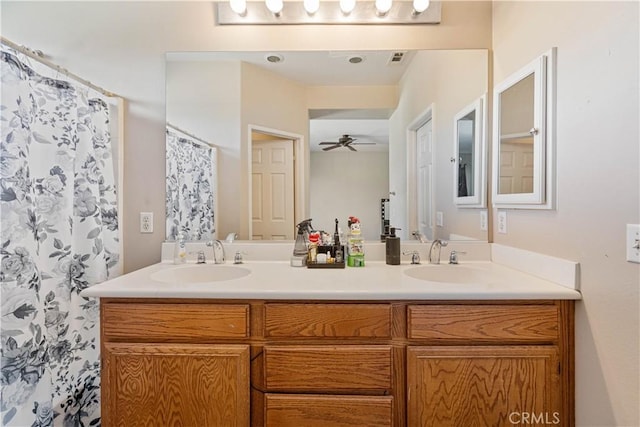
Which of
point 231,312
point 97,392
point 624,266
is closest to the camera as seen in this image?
point 624,266

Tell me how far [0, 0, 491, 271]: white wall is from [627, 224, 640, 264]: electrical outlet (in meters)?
1.19

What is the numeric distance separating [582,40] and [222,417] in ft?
5.88

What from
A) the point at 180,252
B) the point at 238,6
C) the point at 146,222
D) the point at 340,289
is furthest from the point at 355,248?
the point at 238,6

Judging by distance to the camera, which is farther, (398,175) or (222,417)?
(398,175)

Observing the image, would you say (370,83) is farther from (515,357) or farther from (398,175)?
(515,357)

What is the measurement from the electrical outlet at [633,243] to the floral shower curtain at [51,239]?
1935 mm

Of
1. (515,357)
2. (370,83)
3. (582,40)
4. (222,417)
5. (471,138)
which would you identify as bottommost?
(222,417)

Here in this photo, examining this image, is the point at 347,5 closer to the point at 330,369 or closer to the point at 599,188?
the point at 599,188

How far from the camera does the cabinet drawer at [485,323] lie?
1.06 meters

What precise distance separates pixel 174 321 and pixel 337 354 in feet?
1.99

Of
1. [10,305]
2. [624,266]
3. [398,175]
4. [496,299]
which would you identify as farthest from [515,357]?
[10,305]

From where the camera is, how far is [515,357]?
1.05 m

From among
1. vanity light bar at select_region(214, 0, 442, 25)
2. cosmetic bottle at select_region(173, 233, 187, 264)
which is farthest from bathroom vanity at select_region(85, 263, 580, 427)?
vanity light bar at select_region(214, 0, 442, 25)

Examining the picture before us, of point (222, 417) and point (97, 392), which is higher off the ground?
point (222, 417)
